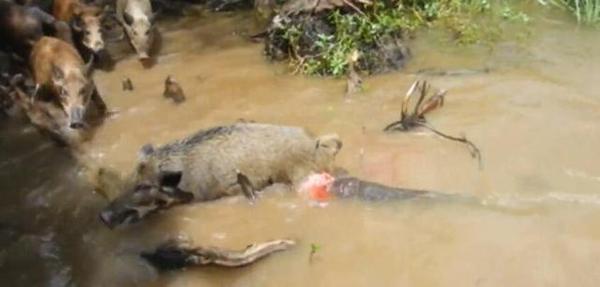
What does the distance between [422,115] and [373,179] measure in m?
0.89

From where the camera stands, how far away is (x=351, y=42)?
702cm

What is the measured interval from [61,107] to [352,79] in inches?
94.9

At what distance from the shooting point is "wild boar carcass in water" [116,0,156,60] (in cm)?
745

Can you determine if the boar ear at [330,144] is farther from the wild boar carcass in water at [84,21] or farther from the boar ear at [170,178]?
the wild boar carcass in water at [84,21]

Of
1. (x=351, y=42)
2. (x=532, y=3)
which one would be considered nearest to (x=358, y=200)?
(x=351, y=42)

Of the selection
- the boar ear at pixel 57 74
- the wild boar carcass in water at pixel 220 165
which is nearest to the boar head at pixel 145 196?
the wild boar carcass in water at pixel 220 165

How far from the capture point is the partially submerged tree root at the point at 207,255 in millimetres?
4336

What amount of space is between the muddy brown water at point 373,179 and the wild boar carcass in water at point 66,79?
0.83ft

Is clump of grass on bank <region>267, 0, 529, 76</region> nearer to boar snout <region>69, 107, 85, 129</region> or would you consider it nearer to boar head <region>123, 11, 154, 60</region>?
boar head <region>123, 11, 154, 60</region>

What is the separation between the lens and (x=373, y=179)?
5.14 metres

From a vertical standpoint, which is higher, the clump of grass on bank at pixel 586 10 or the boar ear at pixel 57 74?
the clump of grass on bank at pixel 586 10

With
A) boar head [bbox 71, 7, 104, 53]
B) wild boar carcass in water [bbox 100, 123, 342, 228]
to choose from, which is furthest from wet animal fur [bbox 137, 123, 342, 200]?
boar head [bbox 71, 7, 104, 53]

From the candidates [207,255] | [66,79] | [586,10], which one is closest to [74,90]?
[66,79]

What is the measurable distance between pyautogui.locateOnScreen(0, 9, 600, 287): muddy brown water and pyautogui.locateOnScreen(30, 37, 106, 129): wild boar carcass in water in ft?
0.83
